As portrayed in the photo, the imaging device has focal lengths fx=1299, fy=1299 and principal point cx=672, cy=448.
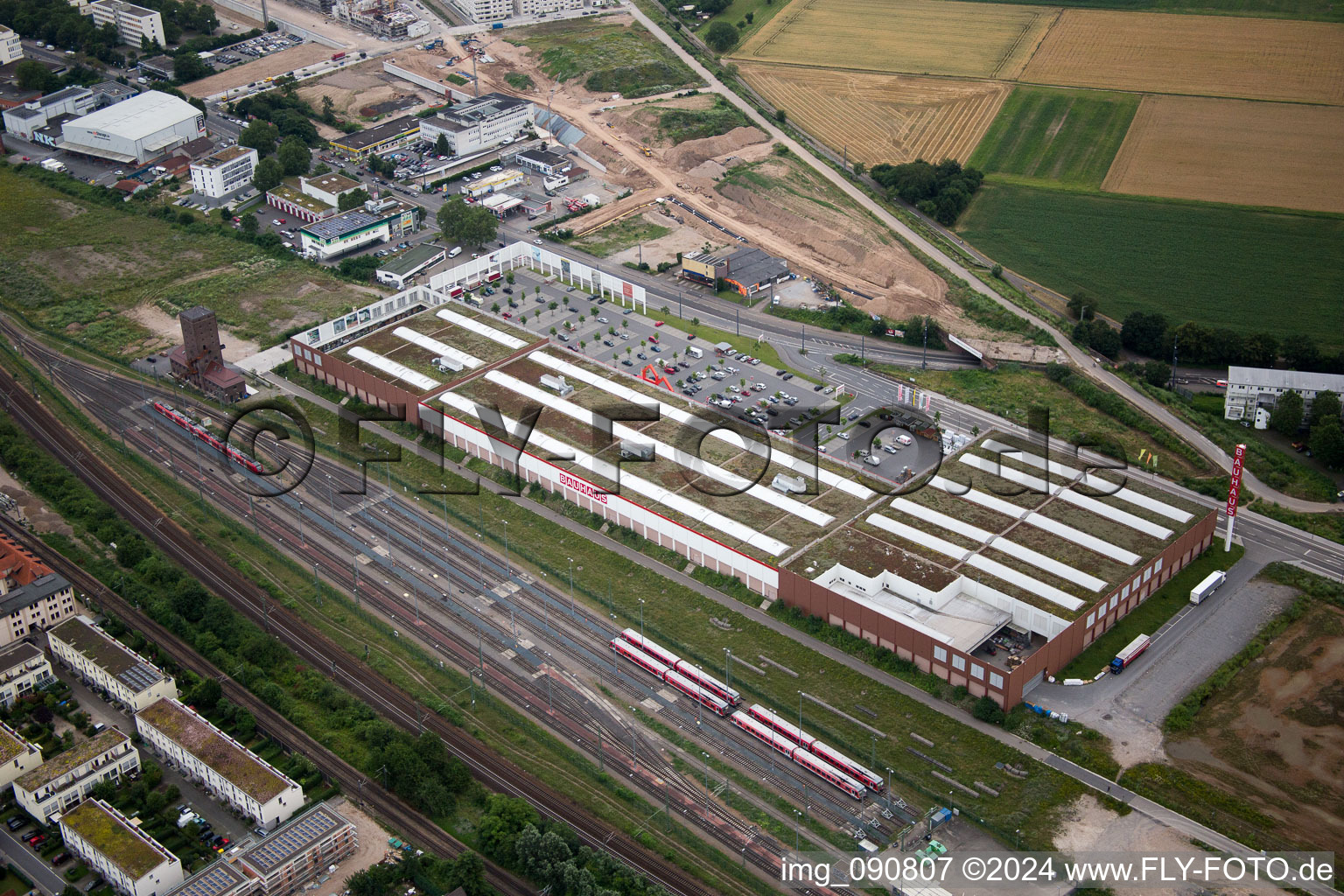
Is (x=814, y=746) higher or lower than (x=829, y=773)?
higher

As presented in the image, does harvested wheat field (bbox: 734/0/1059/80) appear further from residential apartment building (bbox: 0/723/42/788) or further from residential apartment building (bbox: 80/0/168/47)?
residential apartment building (bbox: 0/723/42/788)

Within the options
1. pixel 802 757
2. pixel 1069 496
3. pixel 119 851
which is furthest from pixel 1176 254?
pixel 119 851

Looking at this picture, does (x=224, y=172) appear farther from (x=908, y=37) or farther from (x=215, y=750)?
(x=908, y=37)

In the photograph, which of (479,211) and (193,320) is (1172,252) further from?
(193,320)

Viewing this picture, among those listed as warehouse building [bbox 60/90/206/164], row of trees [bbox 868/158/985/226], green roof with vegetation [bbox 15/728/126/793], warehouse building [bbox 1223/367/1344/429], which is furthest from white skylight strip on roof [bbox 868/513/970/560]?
warehouse building [bbox 60/90/206/164]

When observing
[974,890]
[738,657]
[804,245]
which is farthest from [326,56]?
[974,890]

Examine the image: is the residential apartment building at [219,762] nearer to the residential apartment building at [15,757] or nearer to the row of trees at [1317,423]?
the residential apartment building at [15,757]
